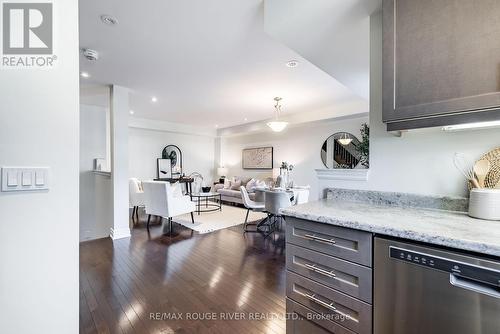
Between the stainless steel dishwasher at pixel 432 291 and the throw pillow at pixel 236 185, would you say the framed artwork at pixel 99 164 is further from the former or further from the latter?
the stainless steel dishwasher at pixel 432 291

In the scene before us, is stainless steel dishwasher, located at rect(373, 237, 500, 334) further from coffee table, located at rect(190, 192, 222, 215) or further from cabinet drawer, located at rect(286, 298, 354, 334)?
coffee table, located at rect(190, 192, 222, 215)

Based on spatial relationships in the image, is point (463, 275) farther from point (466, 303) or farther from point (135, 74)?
point (135, 74)

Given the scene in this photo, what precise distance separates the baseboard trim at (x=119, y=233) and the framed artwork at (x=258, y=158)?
471 cm

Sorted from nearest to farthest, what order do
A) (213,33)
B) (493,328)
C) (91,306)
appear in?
(493,328)
(91,306)
(213,33)

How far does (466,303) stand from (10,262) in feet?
5.94

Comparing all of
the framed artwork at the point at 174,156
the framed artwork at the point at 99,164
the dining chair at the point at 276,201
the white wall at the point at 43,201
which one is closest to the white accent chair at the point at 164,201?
the framed artwork at the point at 99,164

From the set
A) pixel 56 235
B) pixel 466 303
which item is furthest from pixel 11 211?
pixel 466 303

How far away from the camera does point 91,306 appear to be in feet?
6.56

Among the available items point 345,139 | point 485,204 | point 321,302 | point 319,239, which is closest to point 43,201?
point 319,239

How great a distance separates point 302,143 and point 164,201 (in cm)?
429

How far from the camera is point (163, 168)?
7.51 m

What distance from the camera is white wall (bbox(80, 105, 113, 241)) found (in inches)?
184

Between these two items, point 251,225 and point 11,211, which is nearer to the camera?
point 11,211

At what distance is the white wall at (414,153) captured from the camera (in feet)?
4.20
